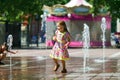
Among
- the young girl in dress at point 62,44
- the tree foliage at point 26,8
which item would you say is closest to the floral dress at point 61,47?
the young girl in dress at point 62,44

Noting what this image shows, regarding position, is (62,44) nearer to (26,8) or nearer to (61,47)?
(61,47)

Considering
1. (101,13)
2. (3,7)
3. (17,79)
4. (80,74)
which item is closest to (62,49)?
(80,74)

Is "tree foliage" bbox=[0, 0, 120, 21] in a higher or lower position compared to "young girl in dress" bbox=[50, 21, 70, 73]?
higher

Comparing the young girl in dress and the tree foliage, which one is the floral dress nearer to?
the young girl in dress

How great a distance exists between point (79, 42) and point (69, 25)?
176 centimetres

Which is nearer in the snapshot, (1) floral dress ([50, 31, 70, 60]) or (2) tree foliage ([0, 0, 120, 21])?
(1) floral dress ([50, 31, 70, 60])

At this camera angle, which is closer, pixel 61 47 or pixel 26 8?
pixel 61 47

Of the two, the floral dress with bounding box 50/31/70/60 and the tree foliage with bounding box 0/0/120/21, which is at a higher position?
the tree foliage with bounding box 0/0/120/21

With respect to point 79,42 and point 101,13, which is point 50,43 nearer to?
point 79,42

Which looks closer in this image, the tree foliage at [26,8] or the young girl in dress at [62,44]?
the young girl in dress at [62,44]

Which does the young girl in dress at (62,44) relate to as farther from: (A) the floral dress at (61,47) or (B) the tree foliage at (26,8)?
(B) the tree foliage at (26,8)

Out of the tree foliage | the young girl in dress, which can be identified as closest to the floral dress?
the young girl in dress

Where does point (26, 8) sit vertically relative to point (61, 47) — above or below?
above

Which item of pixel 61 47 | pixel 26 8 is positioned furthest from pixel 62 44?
pixel 26 8
